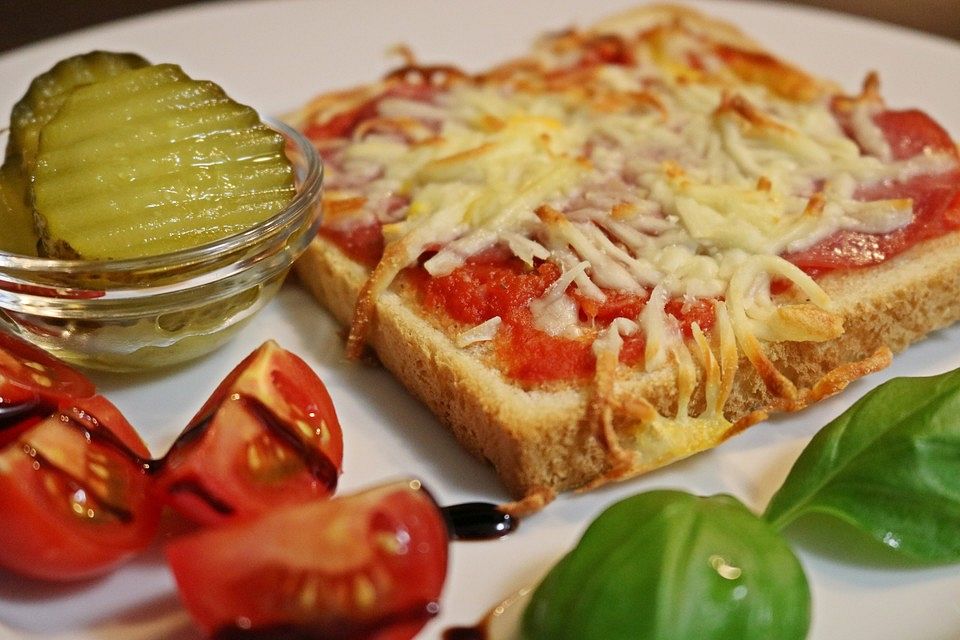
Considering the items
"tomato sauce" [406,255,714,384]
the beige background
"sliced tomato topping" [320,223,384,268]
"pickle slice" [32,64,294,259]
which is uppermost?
"pickle slice" [32,64,294,259]

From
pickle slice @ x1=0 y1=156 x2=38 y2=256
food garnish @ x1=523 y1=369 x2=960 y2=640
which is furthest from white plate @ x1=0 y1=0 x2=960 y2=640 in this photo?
pickle slice @ x1=0 y1=156 x2=38 y2=256

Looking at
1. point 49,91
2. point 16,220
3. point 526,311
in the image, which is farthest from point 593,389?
point 49,91

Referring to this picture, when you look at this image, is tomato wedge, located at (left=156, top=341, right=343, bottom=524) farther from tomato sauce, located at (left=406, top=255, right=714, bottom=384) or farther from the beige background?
the beige background

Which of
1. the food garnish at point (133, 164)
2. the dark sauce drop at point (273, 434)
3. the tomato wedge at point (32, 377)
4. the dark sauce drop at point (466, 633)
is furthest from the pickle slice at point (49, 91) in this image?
the dark sauce drop at point (466, 633)

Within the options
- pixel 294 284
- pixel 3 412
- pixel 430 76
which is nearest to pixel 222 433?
pixel 3 412

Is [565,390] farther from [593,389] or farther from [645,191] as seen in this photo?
[645,191]

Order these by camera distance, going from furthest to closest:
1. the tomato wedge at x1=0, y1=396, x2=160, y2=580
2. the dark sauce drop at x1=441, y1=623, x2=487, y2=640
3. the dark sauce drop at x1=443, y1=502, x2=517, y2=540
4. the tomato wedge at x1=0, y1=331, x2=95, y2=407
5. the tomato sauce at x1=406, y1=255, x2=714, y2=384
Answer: the tomato sauce at x1=406, y1=255, x2=714, y2=384 → the dark sauce drop at x1=443, y1=502, x2=517, y2=540 → the tomato wedge at x1=0, y1=331, x2=95, y2=407 → the dark sauce drop at x1=441, y1=623, x2=487, y2=640 → the tomato wedge at x1=0, y1=396, x2=160, y2=580
